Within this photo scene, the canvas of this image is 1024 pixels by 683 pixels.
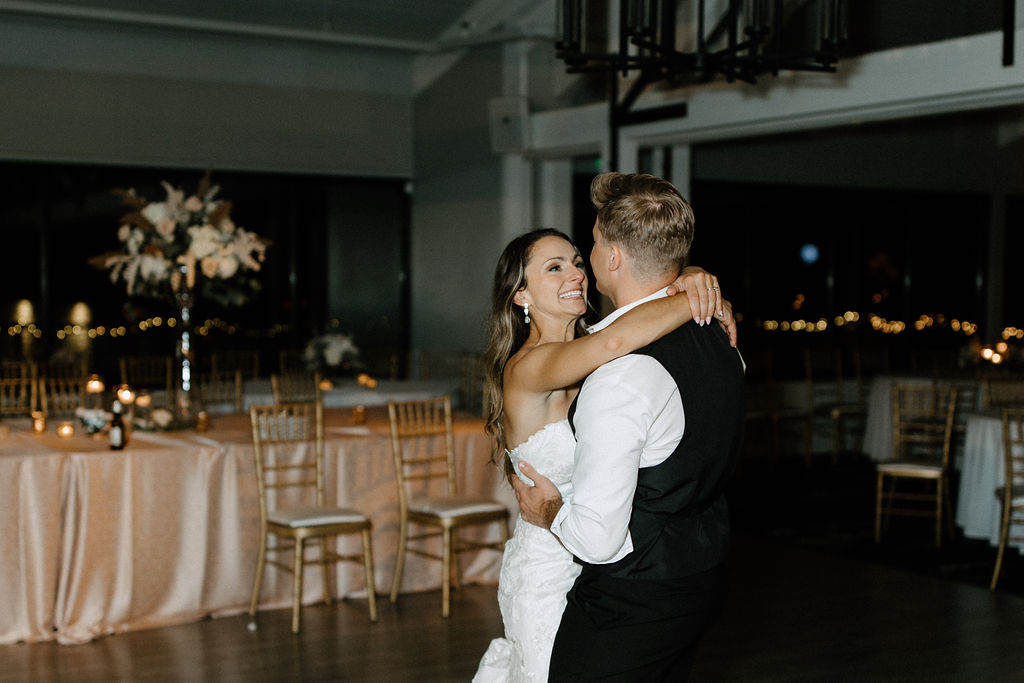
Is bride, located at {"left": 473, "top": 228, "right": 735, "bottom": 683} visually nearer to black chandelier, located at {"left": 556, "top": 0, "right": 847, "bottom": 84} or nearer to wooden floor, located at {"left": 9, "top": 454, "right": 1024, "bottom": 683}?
wooden floor, located at {"left": 9, "top": 454, "right": 1024, "bottom": 683}

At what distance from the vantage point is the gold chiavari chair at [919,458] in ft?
23.8

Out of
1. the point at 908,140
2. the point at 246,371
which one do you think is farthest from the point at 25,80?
the point at 908,140

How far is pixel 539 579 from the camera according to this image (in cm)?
264

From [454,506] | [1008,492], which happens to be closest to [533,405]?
[454,506]

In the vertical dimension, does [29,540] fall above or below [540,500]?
below

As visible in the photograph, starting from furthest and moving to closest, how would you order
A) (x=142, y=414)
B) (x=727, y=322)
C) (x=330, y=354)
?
(x=330, y=354) < (x=142, y=414) < (x=727, y=322)

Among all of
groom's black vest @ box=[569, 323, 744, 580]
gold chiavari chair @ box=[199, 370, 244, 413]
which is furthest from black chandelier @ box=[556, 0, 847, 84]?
gold chiavari chair @ box=[199, 370, 244, 413]

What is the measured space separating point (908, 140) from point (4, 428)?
9.37 metres

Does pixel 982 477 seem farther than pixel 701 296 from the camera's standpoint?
Yes

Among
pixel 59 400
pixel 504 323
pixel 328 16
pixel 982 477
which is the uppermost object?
pixel 328 16

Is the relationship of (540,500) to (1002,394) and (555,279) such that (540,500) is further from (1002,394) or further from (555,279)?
(1002,394)

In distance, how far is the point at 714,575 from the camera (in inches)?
87.7

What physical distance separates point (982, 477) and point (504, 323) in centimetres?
561

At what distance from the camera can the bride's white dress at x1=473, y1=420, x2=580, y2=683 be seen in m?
2.58
